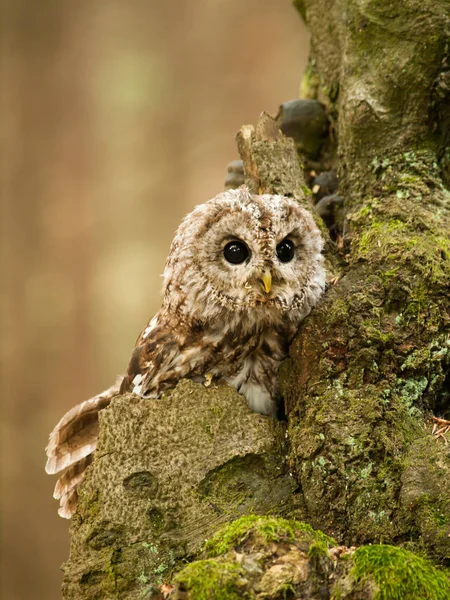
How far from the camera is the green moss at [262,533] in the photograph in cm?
139

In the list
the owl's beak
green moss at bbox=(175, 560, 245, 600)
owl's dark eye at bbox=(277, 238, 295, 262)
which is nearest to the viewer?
green moss at bbox=(175, 560, 245, 600)

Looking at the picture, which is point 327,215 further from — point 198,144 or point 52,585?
point 52,585

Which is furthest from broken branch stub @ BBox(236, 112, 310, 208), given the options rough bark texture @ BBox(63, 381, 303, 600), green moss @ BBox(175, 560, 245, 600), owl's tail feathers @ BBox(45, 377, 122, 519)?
green moss @ BBox(175, 560, 245, 600)

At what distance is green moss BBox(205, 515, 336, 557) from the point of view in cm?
139

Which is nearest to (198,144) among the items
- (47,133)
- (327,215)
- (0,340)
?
(47,133)

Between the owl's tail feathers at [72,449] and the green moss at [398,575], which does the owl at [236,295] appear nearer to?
the owl's tail feathers at [72,449]

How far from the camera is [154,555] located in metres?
1.73

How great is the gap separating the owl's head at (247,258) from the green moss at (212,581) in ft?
2.65

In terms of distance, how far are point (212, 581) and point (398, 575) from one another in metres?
0.37

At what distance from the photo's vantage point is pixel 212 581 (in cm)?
132

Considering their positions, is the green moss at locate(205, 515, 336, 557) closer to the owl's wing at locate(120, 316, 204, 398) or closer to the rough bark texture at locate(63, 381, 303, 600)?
the rough bark texture at locate(63, 381, 303, 600)

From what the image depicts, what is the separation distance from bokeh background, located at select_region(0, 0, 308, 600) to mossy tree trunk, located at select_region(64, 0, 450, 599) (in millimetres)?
3289

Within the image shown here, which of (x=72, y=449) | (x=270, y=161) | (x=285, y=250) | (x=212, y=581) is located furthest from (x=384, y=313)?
(x=72, y=449)

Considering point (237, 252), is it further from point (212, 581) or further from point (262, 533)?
point (212, 581)
